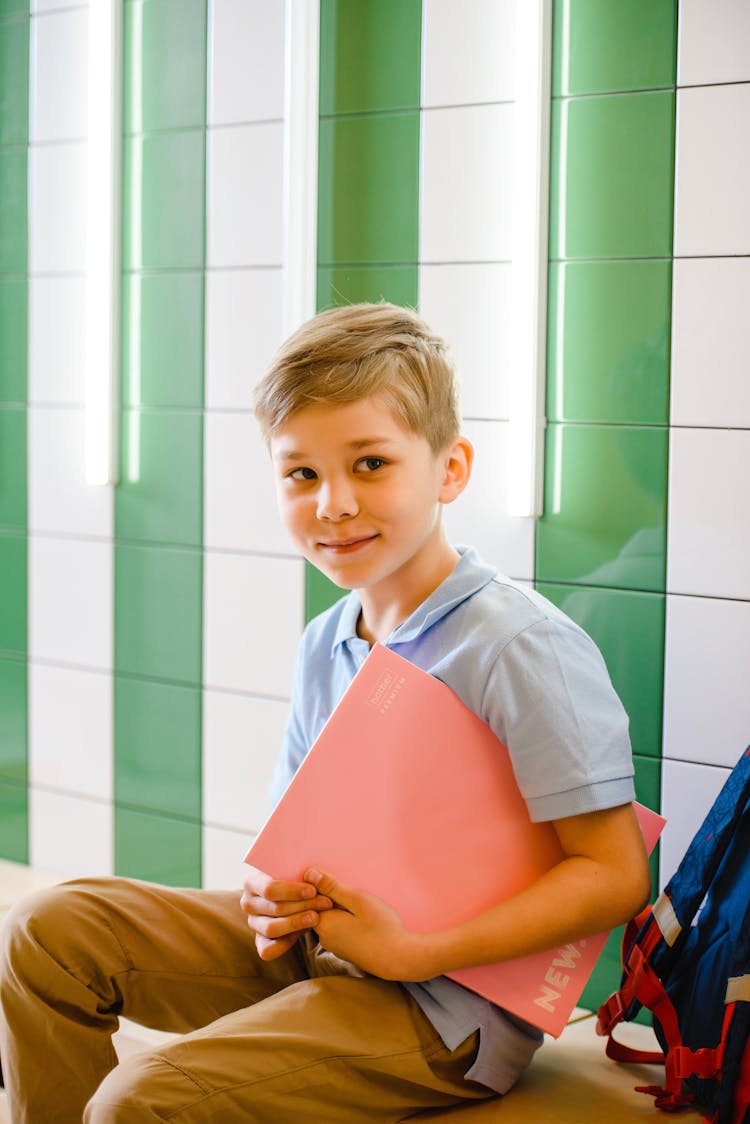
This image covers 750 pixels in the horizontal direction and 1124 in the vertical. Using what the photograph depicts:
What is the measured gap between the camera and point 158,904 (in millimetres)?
1548

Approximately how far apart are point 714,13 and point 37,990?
155 cm

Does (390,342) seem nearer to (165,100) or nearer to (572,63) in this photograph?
(572,63)

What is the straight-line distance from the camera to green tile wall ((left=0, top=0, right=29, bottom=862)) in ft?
9.30

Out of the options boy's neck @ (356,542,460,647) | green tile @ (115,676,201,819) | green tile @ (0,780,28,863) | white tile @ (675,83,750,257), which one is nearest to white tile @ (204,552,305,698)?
green tile @ (115,676,201,819)

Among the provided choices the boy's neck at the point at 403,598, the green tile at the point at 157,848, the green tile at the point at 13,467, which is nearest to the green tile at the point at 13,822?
the green tile at the point at 157,848

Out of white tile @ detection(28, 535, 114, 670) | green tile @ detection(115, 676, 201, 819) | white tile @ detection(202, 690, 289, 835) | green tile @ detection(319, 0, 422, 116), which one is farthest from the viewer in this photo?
white tile @ detection(28, 535, 114, 670)

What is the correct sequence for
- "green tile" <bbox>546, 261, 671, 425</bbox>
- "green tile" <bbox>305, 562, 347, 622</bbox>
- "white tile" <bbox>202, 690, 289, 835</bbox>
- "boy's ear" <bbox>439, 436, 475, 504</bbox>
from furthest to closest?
"white tile" <bbox>202, 690, 289, 835</bbox> → "green tile" <bbox>305, 562, 347, 622</bbox> → "green tile" <bbox>546, 261, 671, 425</bbox> → "boy's ear" <bbox>439, 436, 475, 504</bbox>

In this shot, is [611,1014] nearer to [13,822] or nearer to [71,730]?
[71,730]

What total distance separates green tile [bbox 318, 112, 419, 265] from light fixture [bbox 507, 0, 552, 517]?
0.73 ft

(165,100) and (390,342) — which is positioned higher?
(165,100)

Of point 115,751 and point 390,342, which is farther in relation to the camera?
point 115,751

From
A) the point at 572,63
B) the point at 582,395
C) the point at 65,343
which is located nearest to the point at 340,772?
the point at 582,395

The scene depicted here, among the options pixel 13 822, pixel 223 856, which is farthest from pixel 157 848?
pixel 13 822

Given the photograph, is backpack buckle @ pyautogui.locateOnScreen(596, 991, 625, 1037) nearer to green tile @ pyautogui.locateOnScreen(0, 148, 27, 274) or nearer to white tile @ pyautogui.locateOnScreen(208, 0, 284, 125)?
white tile @ pyautogui.locateOnScreen(208, 0, 284, 125)
